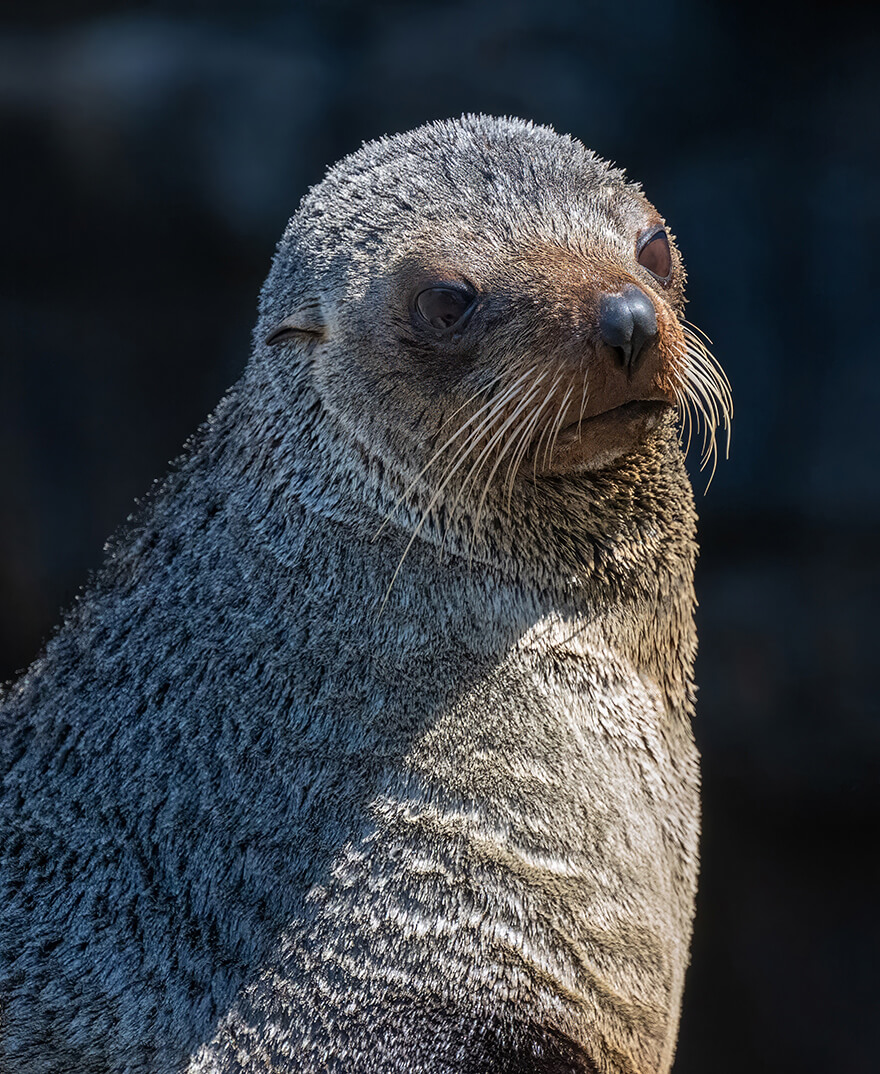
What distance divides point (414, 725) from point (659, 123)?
6.57ft

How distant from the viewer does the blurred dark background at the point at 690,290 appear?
3.04m

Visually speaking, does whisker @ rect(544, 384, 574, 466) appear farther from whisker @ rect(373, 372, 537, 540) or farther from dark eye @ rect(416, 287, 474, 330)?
dark eye @ rect(416, 287, 474, 330)

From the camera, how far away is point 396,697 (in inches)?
76.0

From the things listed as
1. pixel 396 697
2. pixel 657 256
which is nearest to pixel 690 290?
pixel 657 256

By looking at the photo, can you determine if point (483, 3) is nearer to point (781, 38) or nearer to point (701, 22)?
point (701, 22)

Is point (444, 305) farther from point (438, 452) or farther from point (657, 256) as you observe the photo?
point (657, 256)

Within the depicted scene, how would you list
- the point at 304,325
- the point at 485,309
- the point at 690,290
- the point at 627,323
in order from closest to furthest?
the point at 627,323, the point at 485,309, the point at 304,325, the point at 690,290

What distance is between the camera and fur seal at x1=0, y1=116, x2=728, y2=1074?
1.86 metres

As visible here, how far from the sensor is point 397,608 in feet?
6.46

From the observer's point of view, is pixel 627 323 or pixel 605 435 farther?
pixel 605 435

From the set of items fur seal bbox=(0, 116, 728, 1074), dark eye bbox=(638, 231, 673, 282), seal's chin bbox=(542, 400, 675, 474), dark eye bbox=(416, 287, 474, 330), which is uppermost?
dark eye bbox=(638, 231, 673, 282)

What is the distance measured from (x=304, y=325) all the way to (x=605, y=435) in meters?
0.58

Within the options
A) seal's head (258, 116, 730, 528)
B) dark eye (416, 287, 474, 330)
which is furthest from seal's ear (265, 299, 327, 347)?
dark eye (416, 287, 474, 330)

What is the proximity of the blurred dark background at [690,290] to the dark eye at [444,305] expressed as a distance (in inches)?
55.1
